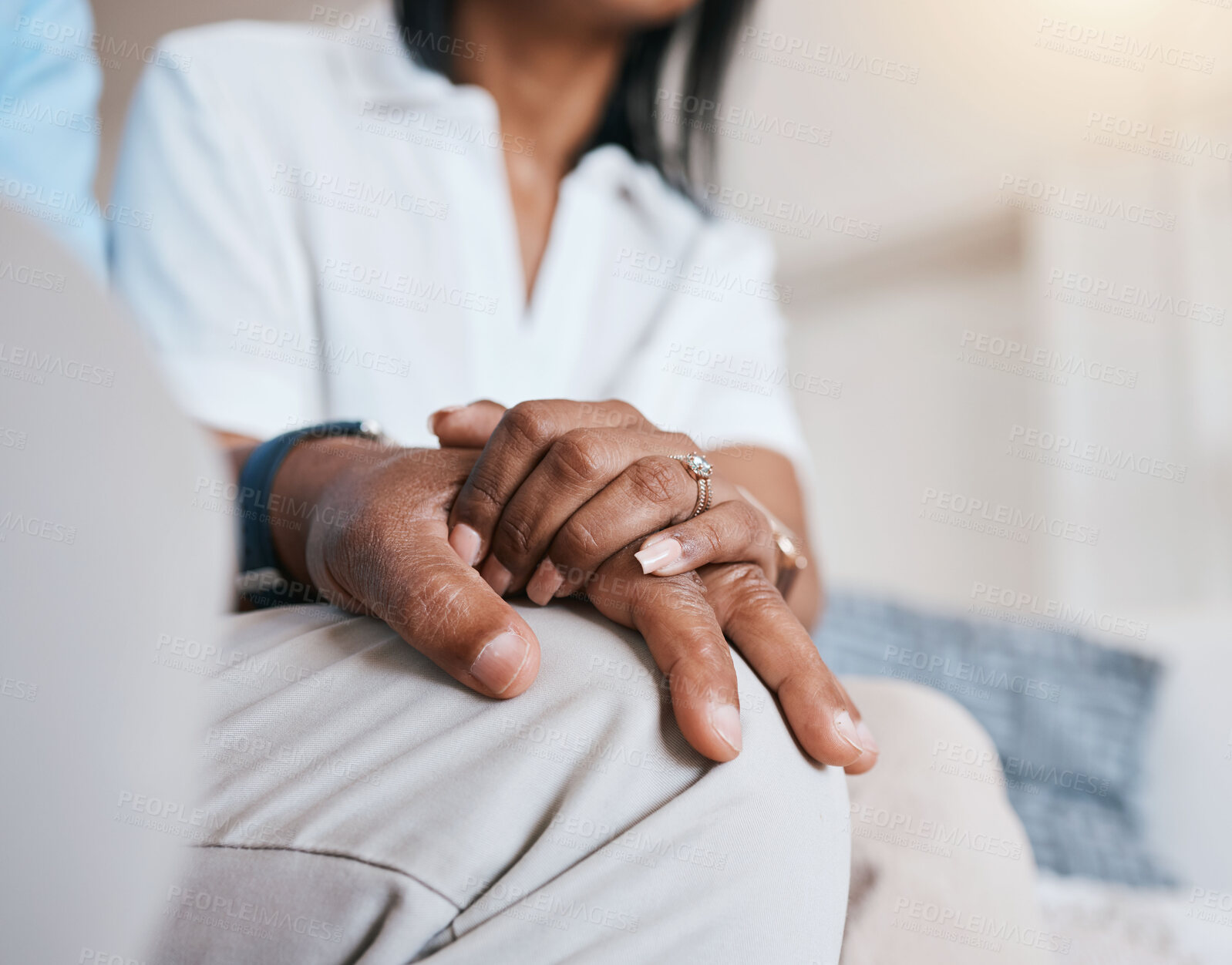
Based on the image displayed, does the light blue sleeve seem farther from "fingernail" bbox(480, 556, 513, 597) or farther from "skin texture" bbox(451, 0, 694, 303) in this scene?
"fingernail" bbox(480, 556, 513, 597)

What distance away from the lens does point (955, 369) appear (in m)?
1.77

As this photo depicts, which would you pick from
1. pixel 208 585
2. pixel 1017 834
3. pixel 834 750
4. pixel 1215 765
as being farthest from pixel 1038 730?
pixel 208 585

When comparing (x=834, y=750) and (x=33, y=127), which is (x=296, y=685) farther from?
(x=33, y=127)

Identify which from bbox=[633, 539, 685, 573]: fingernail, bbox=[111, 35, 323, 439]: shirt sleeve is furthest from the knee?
bbox=[111, 35, 323, 439]: shirt sleeve

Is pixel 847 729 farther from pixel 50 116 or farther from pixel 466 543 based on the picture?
pixel 50 116

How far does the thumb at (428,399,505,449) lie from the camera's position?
0.47m

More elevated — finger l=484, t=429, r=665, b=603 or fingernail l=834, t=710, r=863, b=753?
finger l=484, t=429, r=665, b=603

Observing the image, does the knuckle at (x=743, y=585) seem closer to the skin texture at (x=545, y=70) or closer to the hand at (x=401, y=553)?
the hand at (x=401, y=553)

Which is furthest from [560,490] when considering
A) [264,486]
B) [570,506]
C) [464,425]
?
[264,486]

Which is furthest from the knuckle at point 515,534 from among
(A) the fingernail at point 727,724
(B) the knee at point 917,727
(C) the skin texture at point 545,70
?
(C) the skin texture at point 545,70

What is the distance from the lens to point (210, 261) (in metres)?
0.85

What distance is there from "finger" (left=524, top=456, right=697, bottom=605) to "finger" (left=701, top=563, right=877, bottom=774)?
49 mm

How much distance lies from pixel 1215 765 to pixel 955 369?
1060 millimetres

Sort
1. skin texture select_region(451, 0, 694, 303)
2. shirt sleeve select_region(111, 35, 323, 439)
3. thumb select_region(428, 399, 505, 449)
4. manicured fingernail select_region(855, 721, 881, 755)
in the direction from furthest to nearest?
skin texture select_region(451, 0, 694, 303), shirt sleeve select_region(111, 35, 323, 439), thumb select_region(428, 399, 505, 449), manicured fingernail select_region(855, 721, 881, 755)
